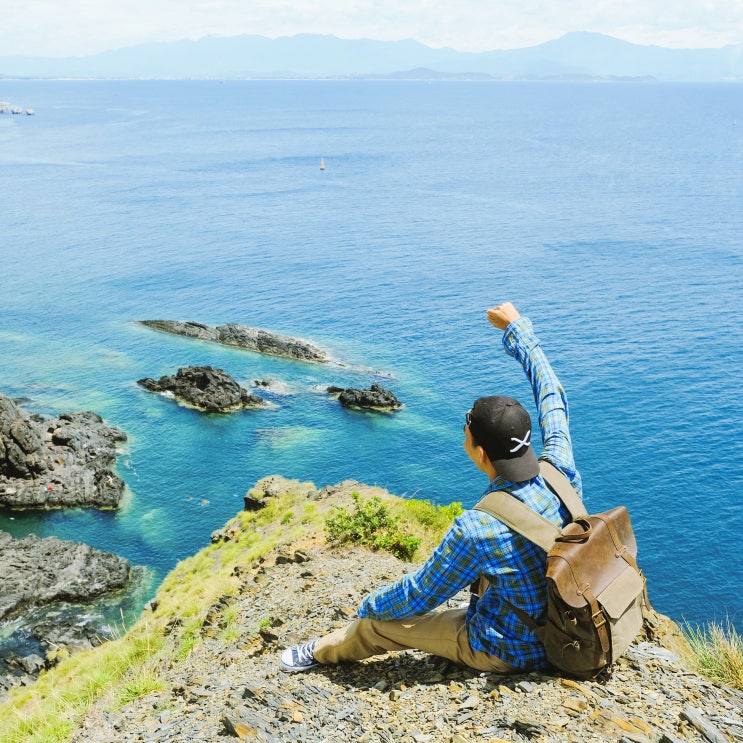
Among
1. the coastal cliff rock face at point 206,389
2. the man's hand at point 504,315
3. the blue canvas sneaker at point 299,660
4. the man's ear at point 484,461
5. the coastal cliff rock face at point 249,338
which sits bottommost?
the coastal cliff rock face at point 206,389

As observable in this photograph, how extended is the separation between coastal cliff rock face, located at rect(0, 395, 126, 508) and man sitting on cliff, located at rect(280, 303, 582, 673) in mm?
39141

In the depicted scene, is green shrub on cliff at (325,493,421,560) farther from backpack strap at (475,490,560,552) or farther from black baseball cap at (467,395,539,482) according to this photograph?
black baseball cap at (467,395,539,482)

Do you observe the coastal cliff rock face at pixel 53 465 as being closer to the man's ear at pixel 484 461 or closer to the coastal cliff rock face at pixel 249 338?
the coastal cliff rock face at pixel 249 338

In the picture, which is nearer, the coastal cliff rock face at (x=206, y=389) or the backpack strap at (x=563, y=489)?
the backpack strap at (x=563, y=489)

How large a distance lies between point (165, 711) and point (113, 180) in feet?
460

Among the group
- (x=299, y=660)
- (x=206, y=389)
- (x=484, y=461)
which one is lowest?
(x=206, y=389)

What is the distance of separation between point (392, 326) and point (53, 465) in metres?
33.0

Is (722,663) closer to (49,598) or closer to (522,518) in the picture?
(522,518)

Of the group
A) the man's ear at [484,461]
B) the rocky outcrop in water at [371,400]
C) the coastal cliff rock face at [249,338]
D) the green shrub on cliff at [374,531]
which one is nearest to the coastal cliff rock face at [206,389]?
the rocky outcrop in water at [371,400]

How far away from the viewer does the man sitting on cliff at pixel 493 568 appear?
6.15 metres

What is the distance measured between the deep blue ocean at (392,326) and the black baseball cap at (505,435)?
1724 centimetres

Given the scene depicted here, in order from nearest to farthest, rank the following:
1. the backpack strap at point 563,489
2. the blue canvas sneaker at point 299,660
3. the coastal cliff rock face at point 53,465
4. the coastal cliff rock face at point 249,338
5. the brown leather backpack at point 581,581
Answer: the brown leather backpack at point 581,581 → the backpack strap at point 563,489 → the blue canvas sneaker at point 299,660 → the coastal cliff rock face at point 53,465 → the coastal cliff rock face at point 249,338

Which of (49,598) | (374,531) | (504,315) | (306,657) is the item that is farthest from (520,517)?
(49,598)

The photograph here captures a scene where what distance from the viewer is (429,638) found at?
24.5 ft
